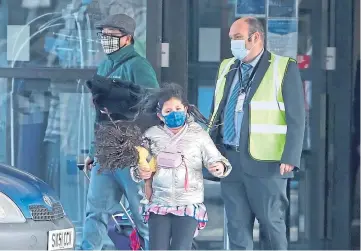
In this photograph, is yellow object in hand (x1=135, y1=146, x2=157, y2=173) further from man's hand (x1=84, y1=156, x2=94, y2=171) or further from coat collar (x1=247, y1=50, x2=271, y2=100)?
man's hand (x1=84, y1=156, x2=94, y2=171)

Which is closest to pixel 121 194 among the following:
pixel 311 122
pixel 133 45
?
pixel 133 45

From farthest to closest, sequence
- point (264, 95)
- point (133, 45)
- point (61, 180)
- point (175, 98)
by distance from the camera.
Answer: point (61, 180) → point (133, 45) → point (264, 95) → point (175, 98)

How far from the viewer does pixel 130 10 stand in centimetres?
978

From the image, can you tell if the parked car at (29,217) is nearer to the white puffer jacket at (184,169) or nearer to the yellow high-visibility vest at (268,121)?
the white puffer jacket at (184,169)

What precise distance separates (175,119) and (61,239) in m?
1.18

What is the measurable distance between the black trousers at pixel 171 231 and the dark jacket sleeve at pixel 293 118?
37.9 inches

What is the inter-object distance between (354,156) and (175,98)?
2425mm

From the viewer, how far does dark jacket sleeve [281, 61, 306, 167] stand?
8633mm

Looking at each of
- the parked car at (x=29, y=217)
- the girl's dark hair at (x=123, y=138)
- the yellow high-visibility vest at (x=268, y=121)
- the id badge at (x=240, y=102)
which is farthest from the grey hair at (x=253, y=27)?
the parked car at (x=29, y=217)

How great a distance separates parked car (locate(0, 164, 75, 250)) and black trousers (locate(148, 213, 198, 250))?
68 centimetres

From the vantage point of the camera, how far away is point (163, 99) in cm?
823

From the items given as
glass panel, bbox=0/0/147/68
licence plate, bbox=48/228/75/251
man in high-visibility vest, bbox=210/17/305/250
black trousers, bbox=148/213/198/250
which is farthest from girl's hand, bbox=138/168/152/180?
glass panel, bbox=0/0/147/68

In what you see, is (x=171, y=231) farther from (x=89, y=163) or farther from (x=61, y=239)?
(x=89, y=163)

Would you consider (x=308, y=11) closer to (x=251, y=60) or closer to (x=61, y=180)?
(x=251, y=60)
